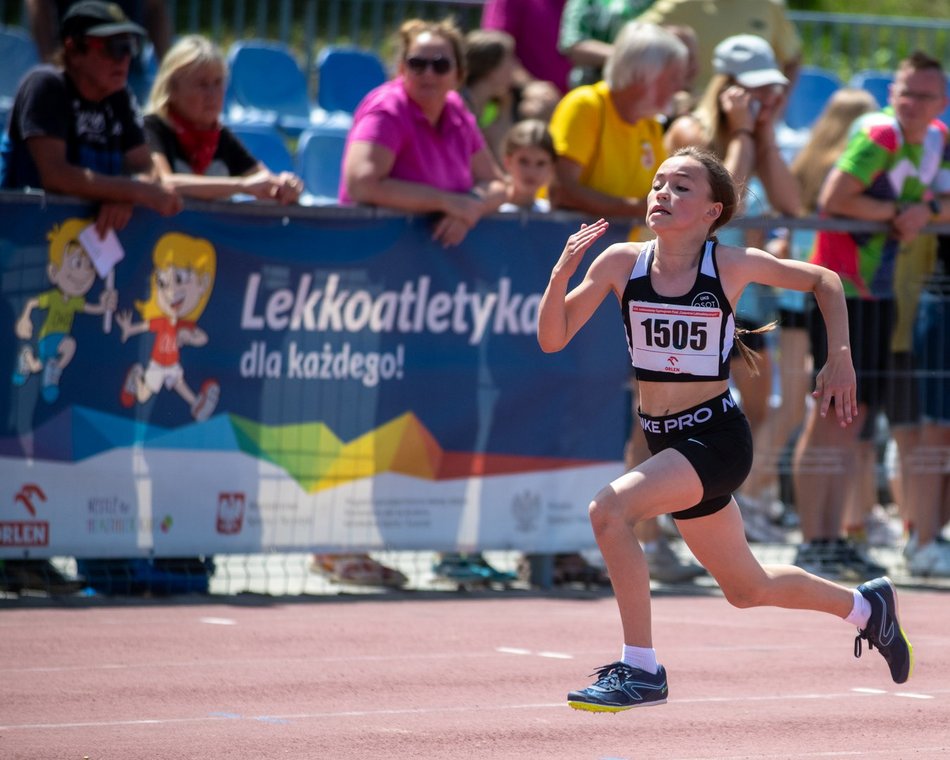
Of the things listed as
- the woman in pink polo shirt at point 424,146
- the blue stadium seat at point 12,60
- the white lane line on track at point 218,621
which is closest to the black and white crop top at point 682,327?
the white lane line on track at point 218,621

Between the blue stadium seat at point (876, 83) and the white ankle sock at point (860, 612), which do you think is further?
the blue stadium seat at point (876, 83)

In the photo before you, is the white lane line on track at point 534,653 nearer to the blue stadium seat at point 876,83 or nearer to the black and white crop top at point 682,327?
the black and white crop top at point 682,327

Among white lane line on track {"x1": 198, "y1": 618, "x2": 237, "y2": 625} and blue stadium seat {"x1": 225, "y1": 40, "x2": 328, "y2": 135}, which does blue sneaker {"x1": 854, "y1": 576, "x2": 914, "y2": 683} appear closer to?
white lane line on track {"x1": 198, "y1": 618, "x2": 237, "y2": 625}

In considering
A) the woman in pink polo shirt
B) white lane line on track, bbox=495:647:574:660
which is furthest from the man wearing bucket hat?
white lane line on track, bbox=495:647:574:660

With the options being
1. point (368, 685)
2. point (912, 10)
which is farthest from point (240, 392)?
point (912, 10)

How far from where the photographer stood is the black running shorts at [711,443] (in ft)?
19.3

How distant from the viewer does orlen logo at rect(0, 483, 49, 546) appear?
849 cm

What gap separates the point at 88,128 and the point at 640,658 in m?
4.65

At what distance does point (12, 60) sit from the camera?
42.9 feet

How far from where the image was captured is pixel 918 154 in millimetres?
10312

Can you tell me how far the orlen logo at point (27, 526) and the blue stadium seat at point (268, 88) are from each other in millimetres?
6284

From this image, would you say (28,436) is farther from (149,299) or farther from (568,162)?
(568,162)

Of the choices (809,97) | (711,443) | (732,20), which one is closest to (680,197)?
(711,443)

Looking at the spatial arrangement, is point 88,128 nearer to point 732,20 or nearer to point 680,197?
point 680,197
